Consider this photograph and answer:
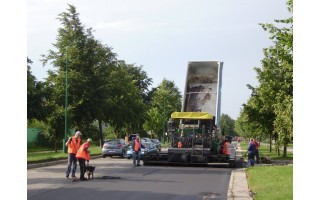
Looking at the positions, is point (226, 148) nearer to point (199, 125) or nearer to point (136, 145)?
point (199, 125)

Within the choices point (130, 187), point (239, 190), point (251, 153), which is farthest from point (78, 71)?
point (239, 190)

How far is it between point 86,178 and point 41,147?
102 ft

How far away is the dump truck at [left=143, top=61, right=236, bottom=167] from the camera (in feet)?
82.4

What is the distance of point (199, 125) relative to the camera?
1005 inches

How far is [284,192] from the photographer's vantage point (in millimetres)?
12312

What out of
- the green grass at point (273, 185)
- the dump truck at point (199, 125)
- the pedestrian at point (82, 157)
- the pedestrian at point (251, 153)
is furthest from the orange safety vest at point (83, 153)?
the pedestrian at point (251, 153)

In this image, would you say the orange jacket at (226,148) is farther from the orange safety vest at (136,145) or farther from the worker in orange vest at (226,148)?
the orange safety vest at (136,145)

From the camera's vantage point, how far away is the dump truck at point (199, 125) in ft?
82.4

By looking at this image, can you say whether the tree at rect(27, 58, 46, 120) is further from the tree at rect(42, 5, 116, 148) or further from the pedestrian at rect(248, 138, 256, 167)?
the tree at rect(42, 5, 116, 148)

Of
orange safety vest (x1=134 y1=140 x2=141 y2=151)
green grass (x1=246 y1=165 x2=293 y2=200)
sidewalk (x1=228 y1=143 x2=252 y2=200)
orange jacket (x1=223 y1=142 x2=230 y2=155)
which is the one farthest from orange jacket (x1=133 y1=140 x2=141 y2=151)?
sidewalk (x1=228 y1=143 x2=252 y2=200)

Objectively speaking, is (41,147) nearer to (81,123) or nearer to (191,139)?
(81,123)

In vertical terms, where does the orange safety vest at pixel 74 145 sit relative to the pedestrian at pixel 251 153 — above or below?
above
